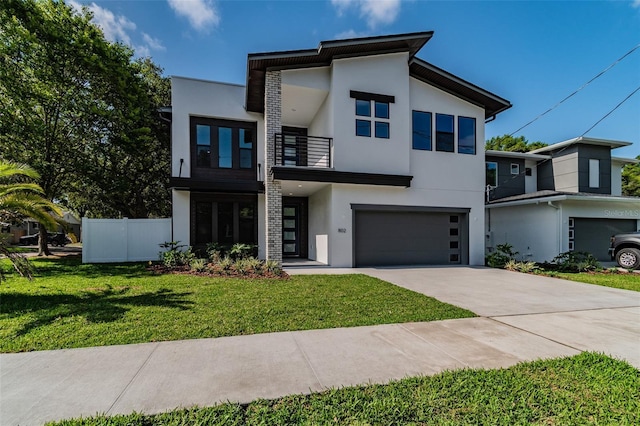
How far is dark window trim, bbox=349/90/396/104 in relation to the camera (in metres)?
11.1

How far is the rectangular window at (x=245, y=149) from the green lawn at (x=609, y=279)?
42.0ft

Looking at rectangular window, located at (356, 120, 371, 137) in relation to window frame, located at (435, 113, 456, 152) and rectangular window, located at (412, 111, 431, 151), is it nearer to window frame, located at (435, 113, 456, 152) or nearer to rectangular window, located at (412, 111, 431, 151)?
rectangular window, located at (412, 111, 431, 151)

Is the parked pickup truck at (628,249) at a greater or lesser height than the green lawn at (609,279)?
greater

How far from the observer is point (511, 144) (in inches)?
1326

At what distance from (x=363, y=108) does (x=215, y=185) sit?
6.59 metres

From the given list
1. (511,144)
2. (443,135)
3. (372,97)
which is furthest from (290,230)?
(511,144)

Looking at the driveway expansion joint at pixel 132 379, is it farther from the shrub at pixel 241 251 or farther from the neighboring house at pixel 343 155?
the shrub at pixel 241 251

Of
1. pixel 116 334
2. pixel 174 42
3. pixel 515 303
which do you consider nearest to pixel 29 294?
pixel 116 334

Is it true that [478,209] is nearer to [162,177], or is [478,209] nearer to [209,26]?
[209,26]

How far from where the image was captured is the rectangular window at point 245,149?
1317 cm

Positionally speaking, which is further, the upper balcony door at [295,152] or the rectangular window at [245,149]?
the rectangular window at [245,149]

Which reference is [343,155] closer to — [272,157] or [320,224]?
[272,157]

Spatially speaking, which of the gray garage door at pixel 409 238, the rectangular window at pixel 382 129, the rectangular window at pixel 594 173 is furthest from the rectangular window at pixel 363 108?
the rectangular window at pixel 594 173

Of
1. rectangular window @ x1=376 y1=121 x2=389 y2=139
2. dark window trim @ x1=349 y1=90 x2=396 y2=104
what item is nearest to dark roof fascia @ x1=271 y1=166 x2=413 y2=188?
rectangular window @ x1=376 y1=121 x2=389 y2=139
